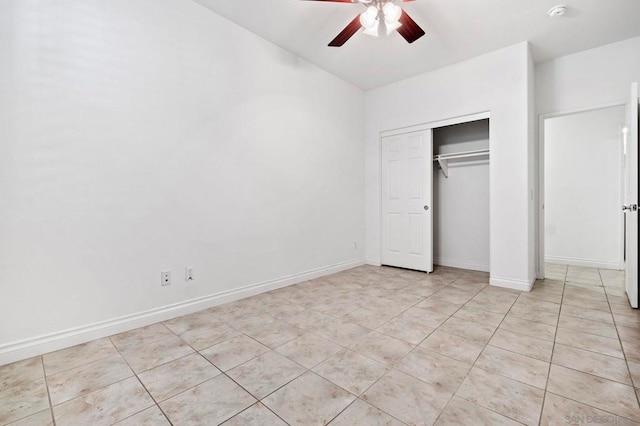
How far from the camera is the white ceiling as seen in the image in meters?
2.69

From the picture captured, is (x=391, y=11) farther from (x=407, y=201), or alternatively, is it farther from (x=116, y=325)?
(x=116, y=325)

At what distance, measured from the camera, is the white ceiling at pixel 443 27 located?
269cm

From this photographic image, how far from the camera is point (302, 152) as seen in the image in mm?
3721

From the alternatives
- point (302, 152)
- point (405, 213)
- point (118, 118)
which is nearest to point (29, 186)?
point (118, 118)

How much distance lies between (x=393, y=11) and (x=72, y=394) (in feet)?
10.6

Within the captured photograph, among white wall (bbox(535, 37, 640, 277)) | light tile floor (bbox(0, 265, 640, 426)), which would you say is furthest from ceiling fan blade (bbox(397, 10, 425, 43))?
light tile floor (bbox(0, 265, 640, 426))

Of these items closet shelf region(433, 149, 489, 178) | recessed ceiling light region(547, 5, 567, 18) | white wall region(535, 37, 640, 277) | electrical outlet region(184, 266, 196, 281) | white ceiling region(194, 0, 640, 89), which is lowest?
electrical outlet region(184, 266, 196, 281)

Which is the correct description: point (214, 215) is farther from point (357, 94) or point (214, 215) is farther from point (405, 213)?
A: point (357, 94)

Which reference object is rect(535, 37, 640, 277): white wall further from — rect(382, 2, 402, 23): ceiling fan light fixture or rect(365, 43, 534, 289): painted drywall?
rect(382, 2, 402, 23): ceiling fan light fixture

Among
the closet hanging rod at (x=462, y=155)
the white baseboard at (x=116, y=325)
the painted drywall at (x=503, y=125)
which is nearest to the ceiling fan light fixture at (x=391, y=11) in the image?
the painted drywall at (x=503, y=125)

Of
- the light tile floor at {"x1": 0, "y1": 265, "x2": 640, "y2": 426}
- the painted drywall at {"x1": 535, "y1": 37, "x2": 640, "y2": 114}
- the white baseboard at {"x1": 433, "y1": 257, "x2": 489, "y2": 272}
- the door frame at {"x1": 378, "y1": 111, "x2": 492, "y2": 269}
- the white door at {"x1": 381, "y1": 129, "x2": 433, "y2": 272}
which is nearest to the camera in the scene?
the light tile floor at {"x1": 0, "y1": 265, "x2": 640, "y2": 426}

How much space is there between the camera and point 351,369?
172cm

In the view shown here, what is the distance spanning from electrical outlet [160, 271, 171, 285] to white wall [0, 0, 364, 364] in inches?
1.4

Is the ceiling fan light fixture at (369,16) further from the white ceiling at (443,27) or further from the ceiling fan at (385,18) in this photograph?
the white ceiling at (443,27)
